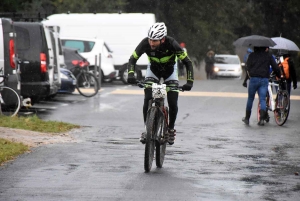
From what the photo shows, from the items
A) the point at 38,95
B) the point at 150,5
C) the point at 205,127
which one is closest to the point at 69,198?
the point at 205,127

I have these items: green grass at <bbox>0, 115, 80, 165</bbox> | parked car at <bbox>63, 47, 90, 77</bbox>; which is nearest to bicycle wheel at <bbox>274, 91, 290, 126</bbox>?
green grass at <bbox>0, 115, 80, 165</bbox>

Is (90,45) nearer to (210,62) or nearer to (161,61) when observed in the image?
(210,62)

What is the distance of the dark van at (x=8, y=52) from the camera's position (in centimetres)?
1861

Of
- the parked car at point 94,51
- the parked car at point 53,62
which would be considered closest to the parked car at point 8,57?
the parked car at point 53,62

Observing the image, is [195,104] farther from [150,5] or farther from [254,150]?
[150,5]

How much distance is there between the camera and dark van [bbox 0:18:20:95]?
1861 centimetres

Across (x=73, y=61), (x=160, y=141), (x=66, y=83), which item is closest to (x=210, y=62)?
(x=73, y=61)

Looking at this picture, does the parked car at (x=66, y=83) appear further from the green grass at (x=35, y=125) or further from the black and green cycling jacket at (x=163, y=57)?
the black and green cycling jacket at (x=163, y=57)

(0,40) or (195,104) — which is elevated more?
(0,40)

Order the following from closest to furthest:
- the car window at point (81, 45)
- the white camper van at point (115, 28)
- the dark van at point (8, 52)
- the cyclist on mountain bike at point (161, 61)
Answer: the cyclist on mountain bike at point (161, 61) < the dark van at point (8, 52) < the car window at point (81, 45) < the white camper van at point (115, 28)

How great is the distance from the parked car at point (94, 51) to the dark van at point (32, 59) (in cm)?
1278

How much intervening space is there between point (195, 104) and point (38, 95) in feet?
15.9

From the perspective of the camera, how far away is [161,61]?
38.3 ft

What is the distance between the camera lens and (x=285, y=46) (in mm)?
22078
